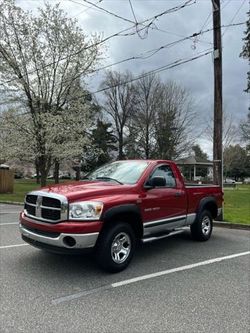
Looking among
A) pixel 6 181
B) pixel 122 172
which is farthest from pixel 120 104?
pixel 122 172

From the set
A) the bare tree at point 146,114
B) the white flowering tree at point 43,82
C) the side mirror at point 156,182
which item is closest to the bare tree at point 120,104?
the bare tree at point 146,114

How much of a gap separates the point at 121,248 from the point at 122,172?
1593mm

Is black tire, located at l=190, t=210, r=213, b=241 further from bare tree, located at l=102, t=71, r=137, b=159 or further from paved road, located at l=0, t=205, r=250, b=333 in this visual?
bare tree, located at l=102, t=71, r=137, b=159

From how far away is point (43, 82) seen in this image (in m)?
21.8

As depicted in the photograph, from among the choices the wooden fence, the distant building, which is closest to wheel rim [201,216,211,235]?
the wooden fence

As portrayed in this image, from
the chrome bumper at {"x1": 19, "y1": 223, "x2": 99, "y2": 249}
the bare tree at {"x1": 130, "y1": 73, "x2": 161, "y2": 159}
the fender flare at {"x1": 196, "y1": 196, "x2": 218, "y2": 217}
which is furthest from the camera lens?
the bare tree at {"x1": 130, "y1": 73, "x2": 161, "y2": 159}

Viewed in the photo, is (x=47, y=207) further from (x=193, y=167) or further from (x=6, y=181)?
(x=193, y=167)

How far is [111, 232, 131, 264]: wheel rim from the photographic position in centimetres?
579

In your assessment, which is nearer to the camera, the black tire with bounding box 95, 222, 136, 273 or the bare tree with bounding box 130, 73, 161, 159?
the black tire with bounding box 95, 222, 136, 273

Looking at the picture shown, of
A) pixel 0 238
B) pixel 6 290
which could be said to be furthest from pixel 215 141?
pixel 6 290

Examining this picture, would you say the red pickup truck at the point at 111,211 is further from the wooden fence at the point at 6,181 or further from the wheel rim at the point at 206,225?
the wooden fence at the point at 6,181

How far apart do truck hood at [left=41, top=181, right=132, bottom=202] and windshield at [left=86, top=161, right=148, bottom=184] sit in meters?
0.36

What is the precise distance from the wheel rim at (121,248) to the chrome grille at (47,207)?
0.94 m

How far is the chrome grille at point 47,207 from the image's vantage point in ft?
18.0
